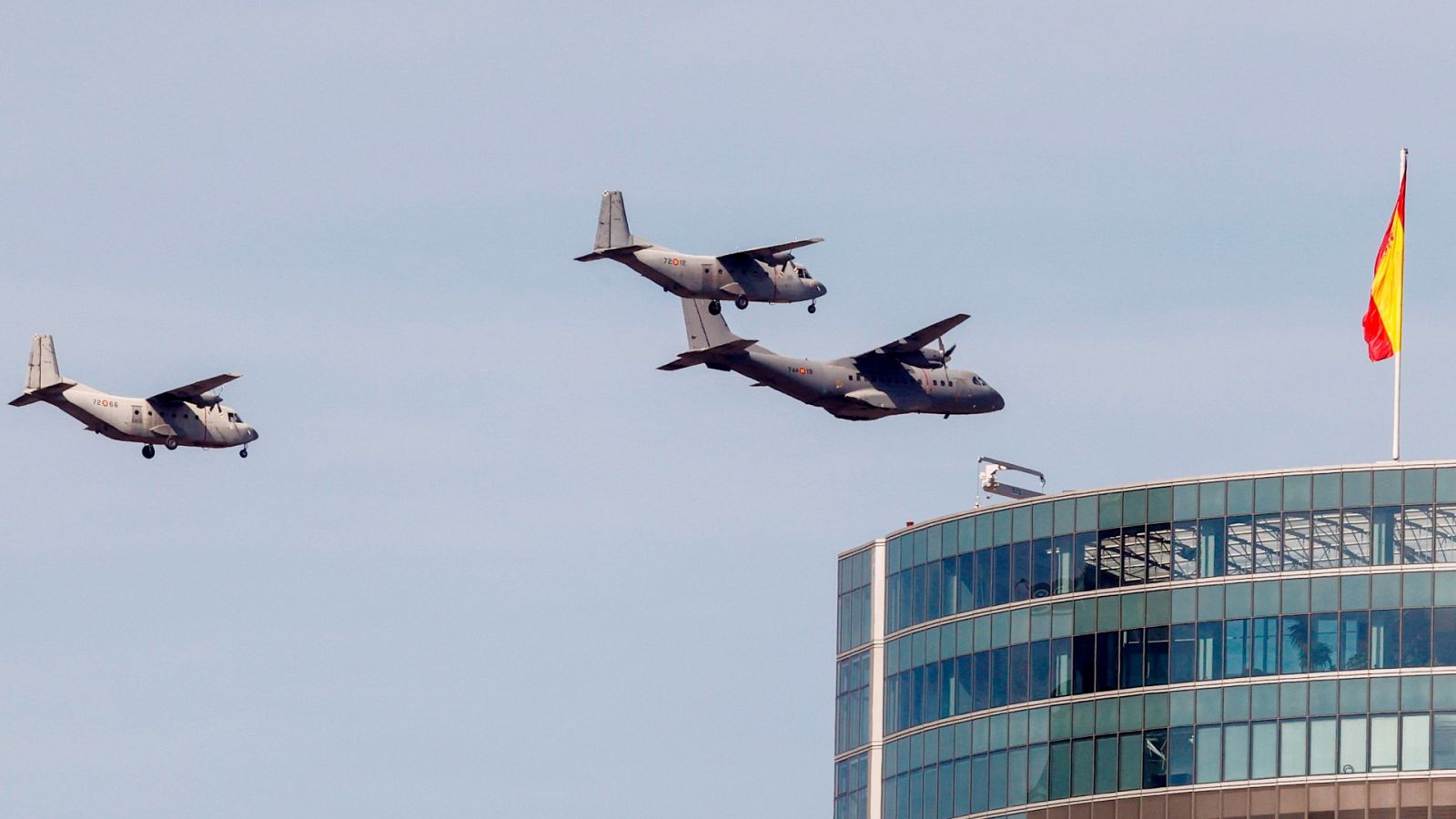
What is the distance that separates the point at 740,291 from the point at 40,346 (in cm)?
3424

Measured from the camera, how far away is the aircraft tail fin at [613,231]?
108m

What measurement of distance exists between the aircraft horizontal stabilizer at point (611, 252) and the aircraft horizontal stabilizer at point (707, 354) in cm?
506

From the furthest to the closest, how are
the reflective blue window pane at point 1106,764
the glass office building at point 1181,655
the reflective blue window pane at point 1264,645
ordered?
1. the reflective blue window pane at point 1106,764
2. the reflective blue window pane at point 1264,645
3. the glass office building at point 1181,655

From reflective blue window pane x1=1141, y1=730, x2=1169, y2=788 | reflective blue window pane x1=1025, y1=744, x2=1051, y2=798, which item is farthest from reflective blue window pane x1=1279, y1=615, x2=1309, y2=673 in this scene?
reflective blue window pane x1=1025, y1=744, x2=1051, y2=798

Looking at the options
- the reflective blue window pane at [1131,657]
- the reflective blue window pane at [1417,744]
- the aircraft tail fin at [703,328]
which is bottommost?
the reflective blue window pane at [1417,744]

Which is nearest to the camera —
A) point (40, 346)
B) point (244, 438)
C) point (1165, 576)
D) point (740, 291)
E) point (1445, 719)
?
point (1445, 719)

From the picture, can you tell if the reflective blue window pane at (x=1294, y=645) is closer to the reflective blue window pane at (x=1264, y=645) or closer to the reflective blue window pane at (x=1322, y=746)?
the reflective blue window pane at (x=1264, y=645)

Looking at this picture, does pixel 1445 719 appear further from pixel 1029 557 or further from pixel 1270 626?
pixel 1029 557

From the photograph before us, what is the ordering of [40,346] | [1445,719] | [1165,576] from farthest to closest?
[40,346] → [1165,576] → [1445,719]

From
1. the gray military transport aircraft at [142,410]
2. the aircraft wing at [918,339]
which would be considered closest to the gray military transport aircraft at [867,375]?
the aircraft wing at [918,339]

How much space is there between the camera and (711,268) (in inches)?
4409

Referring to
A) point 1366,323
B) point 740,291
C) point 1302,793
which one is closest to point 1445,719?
point 1302,793

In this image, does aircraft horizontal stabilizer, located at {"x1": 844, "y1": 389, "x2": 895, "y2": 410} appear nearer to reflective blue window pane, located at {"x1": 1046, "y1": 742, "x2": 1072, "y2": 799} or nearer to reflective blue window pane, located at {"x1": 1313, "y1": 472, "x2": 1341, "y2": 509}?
reflective blue window pane, located at {"x1": 1046, "y1": 742, "x2": 1072, "y2": 799}

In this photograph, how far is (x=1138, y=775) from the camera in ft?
336
